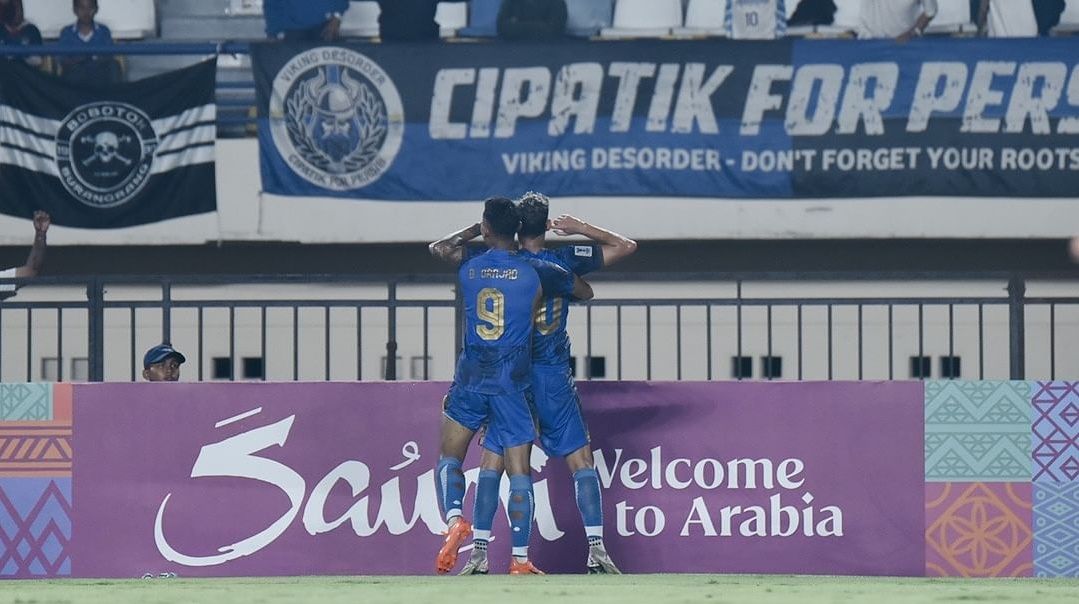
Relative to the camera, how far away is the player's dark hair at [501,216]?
955 cm

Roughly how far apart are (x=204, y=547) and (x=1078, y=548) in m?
4.69

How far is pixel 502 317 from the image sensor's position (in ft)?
31.2

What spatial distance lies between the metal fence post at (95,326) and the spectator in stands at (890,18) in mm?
7185

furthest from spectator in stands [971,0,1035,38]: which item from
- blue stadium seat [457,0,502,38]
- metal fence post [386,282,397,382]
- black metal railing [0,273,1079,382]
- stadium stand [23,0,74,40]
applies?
stadium stand [23,0,74,40]

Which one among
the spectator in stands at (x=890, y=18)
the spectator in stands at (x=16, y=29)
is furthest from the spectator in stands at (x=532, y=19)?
the spectator in stands at (x=16, y=29)

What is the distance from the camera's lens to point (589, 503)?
381 inches

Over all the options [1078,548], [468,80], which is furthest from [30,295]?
[1078,548]

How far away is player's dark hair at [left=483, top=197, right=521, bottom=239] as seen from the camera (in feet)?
31.3

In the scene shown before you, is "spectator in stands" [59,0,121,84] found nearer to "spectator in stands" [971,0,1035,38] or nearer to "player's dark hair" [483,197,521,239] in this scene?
"player's dark hair" [483,197,521,239]

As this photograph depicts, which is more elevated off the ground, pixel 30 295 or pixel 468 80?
pixel 468 80

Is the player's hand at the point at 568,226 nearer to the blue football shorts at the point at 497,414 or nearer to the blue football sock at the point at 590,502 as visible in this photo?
the blue football shorts at the point at 497,414

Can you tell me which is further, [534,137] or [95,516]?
[534,137]

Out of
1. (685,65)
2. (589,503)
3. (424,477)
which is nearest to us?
(589,503)

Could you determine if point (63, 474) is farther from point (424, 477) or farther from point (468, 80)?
point (468, 80)
